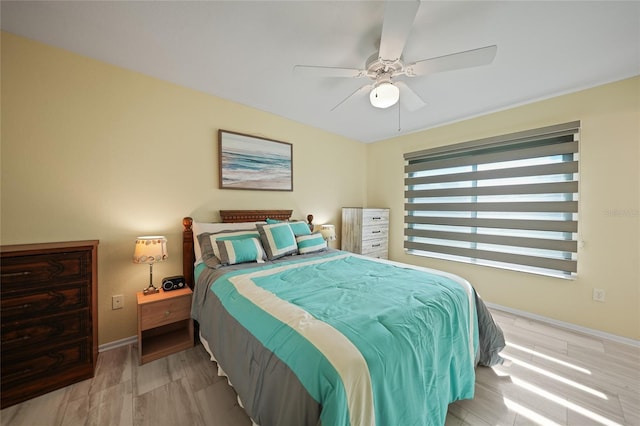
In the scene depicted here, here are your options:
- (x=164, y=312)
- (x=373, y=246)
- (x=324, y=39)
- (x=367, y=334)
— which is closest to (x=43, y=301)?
(x=164, y=312)

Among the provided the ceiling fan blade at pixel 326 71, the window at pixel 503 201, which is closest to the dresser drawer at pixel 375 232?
the window at pixel 503 201

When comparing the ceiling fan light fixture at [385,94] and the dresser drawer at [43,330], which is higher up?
the ceiling fan light fixture at [385,94]

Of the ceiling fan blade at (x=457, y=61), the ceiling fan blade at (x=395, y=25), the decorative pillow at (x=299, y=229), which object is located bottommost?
the decorative pillow at (x=299, y=229)

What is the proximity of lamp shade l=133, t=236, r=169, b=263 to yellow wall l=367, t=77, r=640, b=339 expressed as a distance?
3794 millimetres

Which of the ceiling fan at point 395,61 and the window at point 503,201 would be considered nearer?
the ceiling fan at point 395,61

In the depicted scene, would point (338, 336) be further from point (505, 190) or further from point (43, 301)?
point (505, 190)

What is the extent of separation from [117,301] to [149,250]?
628 millimetres

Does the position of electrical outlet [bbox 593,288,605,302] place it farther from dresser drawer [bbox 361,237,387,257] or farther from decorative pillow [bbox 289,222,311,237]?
decorative pillow [bbox 289,222,311,237]

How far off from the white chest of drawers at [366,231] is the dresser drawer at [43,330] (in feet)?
9.93

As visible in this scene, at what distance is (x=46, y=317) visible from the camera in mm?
1501

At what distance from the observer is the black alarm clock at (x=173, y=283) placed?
2053mm

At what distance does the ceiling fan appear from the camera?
1209 millimetres

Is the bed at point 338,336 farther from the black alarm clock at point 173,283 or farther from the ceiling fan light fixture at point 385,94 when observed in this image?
the ceiling fan light fixture at point 385,94

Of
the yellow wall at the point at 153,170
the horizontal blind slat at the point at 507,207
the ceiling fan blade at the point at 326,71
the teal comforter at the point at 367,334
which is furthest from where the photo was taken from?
the horizontal blind slat at the point at 507,207
